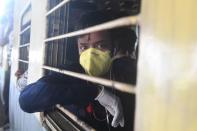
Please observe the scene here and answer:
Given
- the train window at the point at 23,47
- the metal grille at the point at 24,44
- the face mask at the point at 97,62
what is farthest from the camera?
the metal grille at the point at 24,44

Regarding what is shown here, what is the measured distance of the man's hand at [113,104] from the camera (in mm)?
1120

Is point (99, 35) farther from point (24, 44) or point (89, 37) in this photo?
point (24, 44)

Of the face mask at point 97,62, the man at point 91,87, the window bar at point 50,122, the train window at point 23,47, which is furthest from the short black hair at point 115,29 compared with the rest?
the train window at point 23,47

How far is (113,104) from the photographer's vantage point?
3.84ft

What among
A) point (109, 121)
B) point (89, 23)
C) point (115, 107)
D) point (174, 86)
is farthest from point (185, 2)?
point (109, 121)

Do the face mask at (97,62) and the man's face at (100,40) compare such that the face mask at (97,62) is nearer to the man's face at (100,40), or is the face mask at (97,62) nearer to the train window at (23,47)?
the man's face at (100,40)

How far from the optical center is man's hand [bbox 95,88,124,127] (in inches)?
44.1

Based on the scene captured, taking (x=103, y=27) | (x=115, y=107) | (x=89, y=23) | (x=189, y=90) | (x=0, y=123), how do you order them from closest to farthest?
(x=189, y=90), (x=103, y=27), (x=115, y=107), (x=89, y=23), (x=0, y=123)

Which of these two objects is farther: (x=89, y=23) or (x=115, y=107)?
(x=89, y=23)

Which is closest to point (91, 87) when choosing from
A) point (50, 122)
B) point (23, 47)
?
point (50, 122)

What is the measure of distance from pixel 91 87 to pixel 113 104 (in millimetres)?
208

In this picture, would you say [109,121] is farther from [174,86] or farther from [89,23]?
[174,86]

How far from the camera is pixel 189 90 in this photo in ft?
2.04

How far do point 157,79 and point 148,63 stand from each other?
5cm
